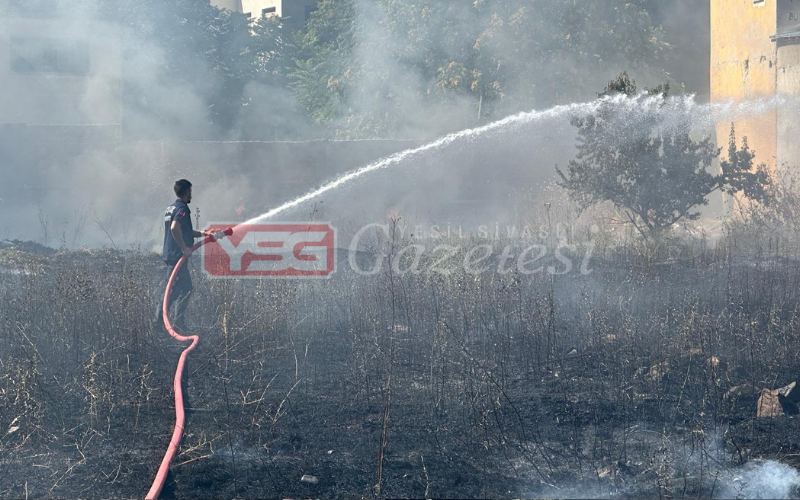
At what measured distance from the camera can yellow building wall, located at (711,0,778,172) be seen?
575 inches

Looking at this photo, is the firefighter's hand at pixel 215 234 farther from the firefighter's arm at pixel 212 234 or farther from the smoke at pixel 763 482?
the smoke at pixel 763 482

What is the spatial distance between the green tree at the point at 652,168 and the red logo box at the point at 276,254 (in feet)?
12.3

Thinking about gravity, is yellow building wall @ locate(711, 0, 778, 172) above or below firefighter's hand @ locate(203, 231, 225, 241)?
above

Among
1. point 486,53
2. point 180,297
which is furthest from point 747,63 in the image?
point 180,297

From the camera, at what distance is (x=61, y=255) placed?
1183 centimetres

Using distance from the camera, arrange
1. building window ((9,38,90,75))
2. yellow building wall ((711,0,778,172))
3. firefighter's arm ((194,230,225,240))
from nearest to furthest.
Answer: firefighter's arm ((194,230,225,240)) → yellow building wall ((711,0,778,172)) → building window ((9,38,90,75))

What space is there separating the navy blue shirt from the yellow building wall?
36.4 feet

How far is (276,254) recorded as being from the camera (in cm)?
1180

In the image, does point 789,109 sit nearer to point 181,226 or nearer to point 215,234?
point 215,234

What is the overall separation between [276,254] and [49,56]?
19.2 metres

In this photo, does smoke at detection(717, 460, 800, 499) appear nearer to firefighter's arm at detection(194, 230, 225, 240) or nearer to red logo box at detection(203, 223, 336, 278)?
firefighter's arm at detection(194, 230, 225, 240)

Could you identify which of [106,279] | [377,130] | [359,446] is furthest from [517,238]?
[377,130]

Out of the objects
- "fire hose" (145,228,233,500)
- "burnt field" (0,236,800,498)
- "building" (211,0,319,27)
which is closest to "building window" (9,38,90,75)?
"building" (211,0,319,27)

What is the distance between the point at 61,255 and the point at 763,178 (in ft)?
34.0
